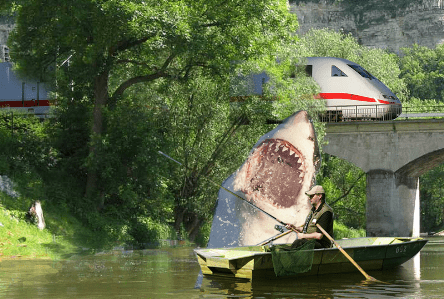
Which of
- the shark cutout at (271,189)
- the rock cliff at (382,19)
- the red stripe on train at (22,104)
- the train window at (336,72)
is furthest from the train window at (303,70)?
the rock cliff at (382,19)

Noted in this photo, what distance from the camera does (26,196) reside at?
1088 inches

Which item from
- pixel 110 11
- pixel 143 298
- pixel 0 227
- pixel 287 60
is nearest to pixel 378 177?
pixel 287 60

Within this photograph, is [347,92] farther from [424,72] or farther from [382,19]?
[382,19]

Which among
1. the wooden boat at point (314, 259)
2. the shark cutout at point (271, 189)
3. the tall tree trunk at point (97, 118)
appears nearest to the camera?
the wooden boat at point (314, 259)

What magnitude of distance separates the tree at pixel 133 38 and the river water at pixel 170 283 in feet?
28.9

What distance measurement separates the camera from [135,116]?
3048 cm

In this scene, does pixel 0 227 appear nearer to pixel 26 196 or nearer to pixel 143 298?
pixel 26 196

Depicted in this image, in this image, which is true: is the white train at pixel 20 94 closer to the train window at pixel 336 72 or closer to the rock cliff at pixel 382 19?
the train window at pixel 336 72

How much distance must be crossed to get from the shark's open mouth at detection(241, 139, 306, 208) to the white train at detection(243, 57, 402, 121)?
24.3 m

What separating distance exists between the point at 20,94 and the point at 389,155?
64.6ft

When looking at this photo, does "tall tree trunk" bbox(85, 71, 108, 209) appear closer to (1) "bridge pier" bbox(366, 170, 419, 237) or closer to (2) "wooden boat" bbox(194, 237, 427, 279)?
(2) "wooden boat" bbox(194, 237, 427, 279)

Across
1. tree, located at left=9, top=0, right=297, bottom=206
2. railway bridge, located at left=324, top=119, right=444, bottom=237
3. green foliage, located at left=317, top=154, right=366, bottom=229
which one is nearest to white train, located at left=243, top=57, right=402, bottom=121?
railway bridge, located at left=324, top=119, right=444, bottom=237

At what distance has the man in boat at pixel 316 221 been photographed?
17.7 m

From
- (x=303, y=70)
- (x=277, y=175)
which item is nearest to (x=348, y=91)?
(x=303, y=70)
